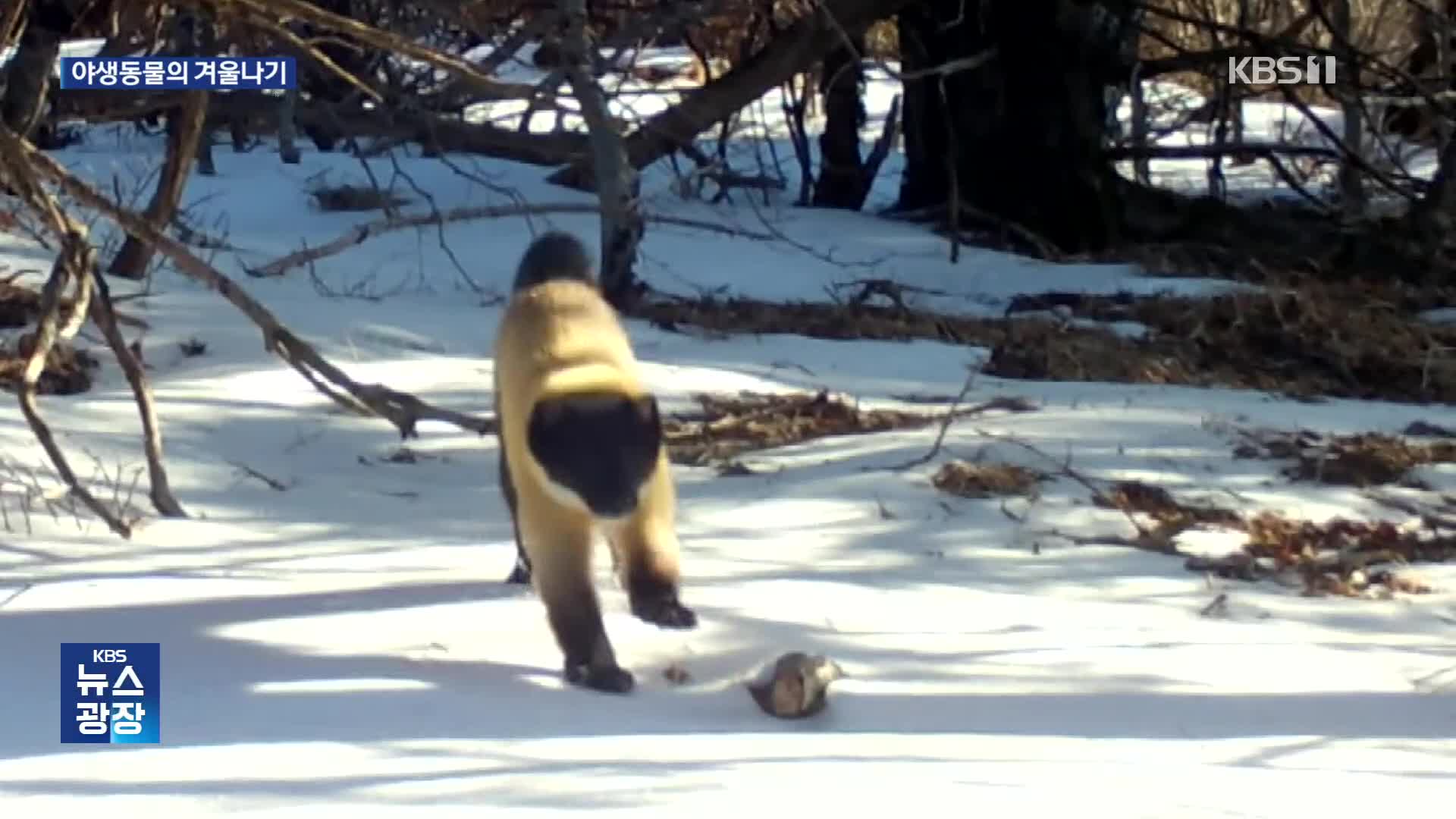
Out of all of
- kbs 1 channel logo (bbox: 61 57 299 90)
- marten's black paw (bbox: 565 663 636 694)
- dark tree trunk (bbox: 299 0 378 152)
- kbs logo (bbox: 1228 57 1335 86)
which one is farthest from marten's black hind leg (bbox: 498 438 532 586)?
kbs logo (bbox: 1228 57 1335 86)

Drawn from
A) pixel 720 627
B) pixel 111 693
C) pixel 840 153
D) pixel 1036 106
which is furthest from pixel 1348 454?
pixel 840 153

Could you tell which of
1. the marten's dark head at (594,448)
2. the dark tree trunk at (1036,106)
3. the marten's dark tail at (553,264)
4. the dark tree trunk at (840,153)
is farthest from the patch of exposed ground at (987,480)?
the dark tree trunk at (840,153)

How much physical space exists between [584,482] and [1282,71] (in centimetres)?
822

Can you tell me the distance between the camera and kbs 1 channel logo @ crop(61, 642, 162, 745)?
3.99 metres

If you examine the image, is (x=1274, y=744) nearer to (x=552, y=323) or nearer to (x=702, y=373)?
(x=552, y=323)

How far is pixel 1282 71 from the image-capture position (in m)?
11.7

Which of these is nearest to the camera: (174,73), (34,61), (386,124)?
(34,61)

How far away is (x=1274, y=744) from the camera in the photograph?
4.11m

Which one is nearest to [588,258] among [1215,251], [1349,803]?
[1349,803]

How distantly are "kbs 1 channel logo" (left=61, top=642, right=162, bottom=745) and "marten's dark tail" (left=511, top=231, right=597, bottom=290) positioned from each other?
1.50 metres

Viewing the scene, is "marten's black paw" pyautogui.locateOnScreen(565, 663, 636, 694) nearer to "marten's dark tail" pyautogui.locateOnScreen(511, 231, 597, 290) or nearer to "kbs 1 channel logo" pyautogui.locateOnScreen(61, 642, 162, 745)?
"kbs 1 channel logo" pyautogui.locateOnScreen(61, 642, 162, 745)

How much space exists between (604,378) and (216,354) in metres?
3.31

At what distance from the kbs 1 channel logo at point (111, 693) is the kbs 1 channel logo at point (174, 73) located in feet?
9.04

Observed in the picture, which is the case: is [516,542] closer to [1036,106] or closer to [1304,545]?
[1304,545]
